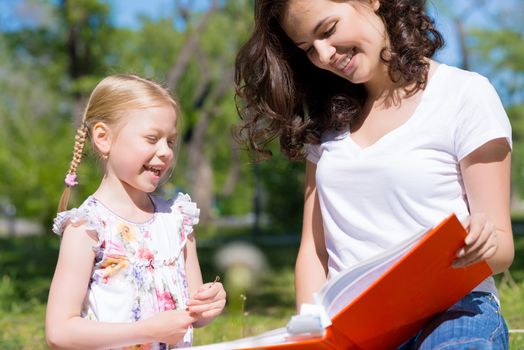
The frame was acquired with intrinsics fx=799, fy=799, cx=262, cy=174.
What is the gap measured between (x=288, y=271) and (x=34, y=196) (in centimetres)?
938

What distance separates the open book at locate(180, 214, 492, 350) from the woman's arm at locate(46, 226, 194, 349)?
1.21 ft

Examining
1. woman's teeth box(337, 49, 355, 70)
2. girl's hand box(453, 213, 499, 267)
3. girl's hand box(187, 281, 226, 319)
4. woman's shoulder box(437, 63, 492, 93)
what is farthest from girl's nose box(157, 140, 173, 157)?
girl's hand box(453, 213, 499, 267)

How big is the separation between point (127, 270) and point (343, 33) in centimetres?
95

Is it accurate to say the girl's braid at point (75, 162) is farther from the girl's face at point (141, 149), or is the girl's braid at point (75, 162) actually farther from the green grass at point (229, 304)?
the green grass at point (229, 304)

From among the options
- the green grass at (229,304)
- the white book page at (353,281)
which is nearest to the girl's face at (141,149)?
the green grass at (229,304)

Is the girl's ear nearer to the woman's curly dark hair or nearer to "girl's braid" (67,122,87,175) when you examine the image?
"girl's braid" (67,122,87,175)

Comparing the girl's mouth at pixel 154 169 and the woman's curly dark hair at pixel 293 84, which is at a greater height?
the woman's curly dark hair at pixel 293 84

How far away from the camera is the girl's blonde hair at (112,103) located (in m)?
2.47

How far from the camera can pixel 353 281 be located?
5.98 ft

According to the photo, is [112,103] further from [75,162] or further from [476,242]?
[476,242]

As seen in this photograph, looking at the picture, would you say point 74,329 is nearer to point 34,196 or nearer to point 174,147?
point 174,147

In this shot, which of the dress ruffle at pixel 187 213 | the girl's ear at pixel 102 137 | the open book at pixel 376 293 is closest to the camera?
the open book at pixel 376 293

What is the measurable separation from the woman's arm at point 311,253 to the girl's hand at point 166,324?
432mm

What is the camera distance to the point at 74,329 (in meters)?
2.24
